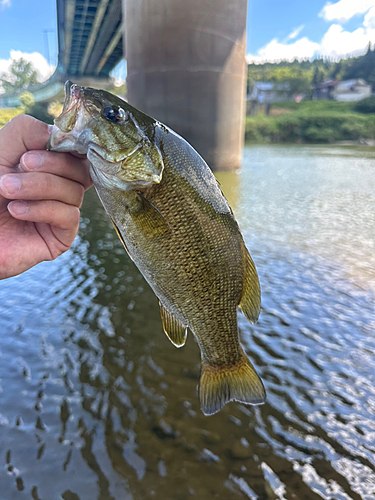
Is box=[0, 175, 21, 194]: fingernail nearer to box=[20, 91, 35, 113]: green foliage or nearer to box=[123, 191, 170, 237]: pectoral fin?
box=[123, 191, 170, 237]: pectoral fin

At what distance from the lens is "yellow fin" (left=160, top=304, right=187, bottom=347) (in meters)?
2.02

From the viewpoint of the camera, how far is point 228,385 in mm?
2127

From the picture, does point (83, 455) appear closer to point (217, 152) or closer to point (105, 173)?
point (105, 173)

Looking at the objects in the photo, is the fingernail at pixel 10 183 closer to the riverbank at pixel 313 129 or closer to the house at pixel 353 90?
the riverbank at pixel 313 129

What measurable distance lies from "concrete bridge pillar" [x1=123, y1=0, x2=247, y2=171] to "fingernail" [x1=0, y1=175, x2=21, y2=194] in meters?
15.6

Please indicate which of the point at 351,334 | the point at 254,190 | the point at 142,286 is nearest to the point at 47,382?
the point at 142,286

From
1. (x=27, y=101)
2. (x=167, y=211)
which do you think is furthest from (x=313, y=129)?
(x=167, y=211)

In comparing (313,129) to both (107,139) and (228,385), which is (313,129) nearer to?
(228,385)

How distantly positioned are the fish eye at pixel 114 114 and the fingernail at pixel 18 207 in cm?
61

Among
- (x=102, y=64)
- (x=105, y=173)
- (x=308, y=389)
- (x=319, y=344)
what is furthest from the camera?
(x=102, y=64)

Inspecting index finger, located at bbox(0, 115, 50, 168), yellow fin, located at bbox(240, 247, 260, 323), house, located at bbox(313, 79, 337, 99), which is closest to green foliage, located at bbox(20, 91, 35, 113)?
index finger, located at bbox(0, 115, 50, 168)

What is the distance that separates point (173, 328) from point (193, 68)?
1609cm

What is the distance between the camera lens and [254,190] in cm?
1410

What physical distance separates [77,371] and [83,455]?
3.81 feet
